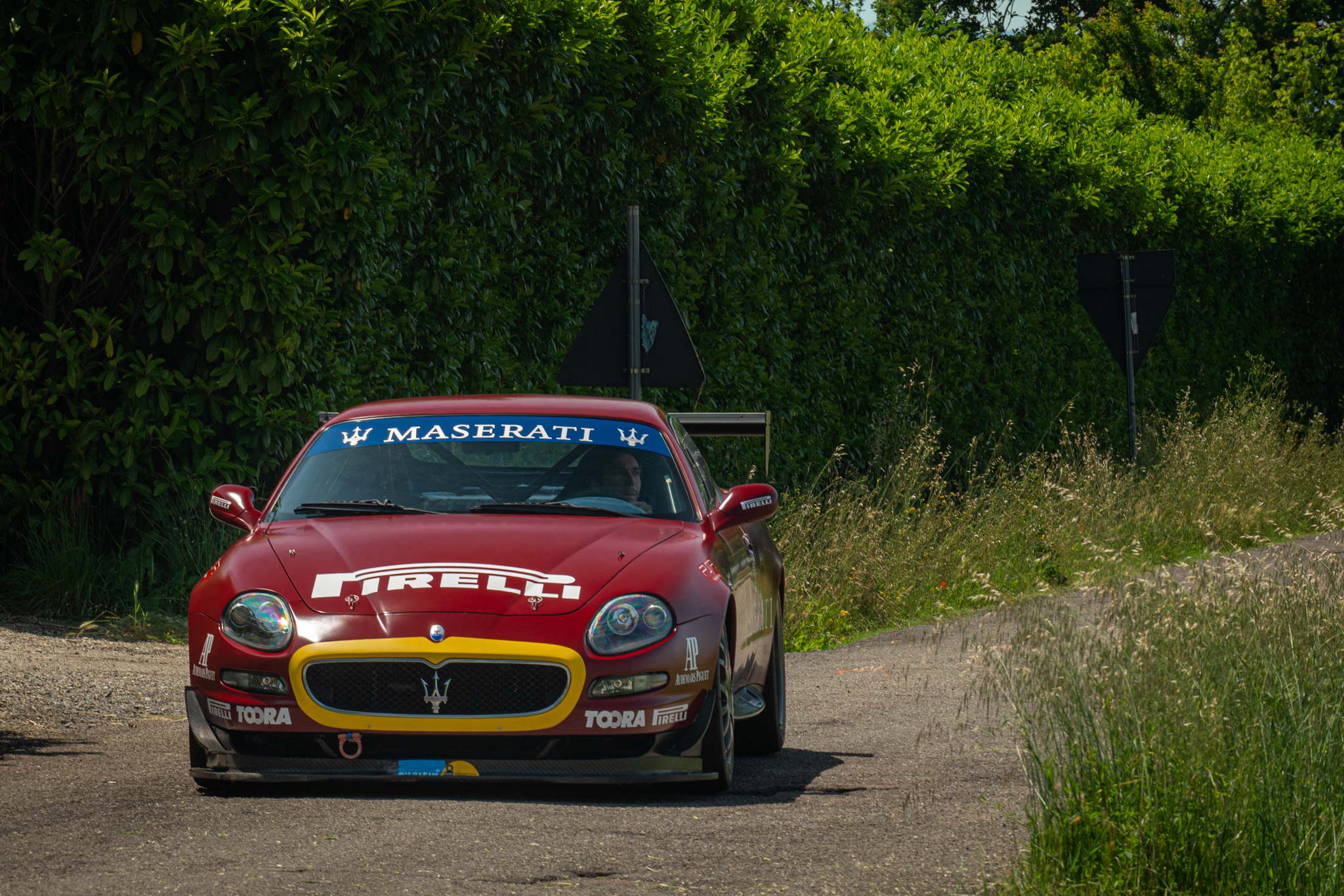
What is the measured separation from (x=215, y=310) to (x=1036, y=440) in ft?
42.9

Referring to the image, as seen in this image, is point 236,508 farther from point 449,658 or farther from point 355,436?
point 449,658

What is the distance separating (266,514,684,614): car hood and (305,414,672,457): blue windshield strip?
0.62 m

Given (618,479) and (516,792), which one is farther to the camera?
(618,479)

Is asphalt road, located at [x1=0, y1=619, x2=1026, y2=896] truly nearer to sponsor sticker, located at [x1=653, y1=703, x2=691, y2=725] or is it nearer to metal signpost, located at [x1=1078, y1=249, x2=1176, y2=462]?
sponsor sticker, located at [x1=653, y1=703, x2=691, y2=725]

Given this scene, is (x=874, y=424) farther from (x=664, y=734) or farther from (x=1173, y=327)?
(x=664, y=734)

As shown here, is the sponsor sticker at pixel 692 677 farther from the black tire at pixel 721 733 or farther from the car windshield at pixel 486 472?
the car windshield at pixel 486 472

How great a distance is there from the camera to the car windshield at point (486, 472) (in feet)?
22.7

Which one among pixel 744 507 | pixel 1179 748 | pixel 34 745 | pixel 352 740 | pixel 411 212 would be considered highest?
pixel 411 212

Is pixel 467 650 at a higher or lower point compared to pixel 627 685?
higher

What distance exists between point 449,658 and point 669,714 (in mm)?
776

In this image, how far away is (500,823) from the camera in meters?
5.63

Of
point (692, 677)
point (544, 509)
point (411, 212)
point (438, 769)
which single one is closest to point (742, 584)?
point (544, 509)

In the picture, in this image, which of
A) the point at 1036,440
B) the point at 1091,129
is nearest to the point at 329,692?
the point at 1036,440

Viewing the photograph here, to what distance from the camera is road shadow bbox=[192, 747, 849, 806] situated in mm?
6043
